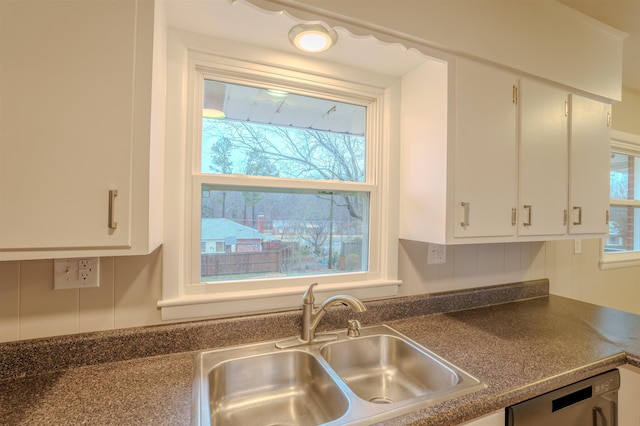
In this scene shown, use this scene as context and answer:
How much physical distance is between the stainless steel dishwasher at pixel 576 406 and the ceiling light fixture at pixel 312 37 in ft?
4.49

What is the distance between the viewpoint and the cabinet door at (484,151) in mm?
1250

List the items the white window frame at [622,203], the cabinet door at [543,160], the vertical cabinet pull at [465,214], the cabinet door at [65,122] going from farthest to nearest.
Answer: the white window frame at [622,203], the cabinet door at [543,160], the vertical cabinet pull at [465,214], the cabinet door at [65,122]

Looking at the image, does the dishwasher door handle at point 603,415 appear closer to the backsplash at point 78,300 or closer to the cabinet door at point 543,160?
the cabinet door at point 543,160

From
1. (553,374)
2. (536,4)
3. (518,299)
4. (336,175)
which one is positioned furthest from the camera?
(518,299)

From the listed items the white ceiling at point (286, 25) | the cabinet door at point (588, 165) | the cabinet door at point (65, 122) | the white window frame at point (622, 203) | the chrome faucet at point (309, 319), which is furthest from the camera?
the white window frame at point (622, 203)

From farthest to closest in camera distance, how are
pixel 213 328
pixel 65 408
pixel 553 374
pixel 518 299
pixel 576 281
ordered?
pixel 576 281 < pixel 518 299 < pixel 213 328 < pixel 553 374 < pixel 65 408

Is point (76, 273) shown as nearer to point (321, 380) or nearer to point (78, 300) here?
point (78, 300)

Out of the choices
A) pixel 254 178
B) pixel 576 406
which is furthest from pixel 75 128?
pixel 576 406

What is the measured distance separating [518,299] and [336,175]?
140 cm

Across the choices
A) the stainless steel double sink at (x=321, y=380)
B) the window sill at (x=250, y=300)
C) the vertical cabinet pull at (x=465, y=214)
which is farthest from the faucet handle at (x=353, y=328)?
the vertical cabinet pull at (x=465, y=214)

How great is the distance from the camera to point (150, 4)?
2.65 feet

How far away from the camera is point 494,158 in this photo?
1.31 metres

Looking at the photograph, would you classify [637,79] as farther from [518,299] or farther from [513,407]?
[513,407]

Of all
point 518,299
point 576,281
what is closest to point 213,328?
point 518,299
